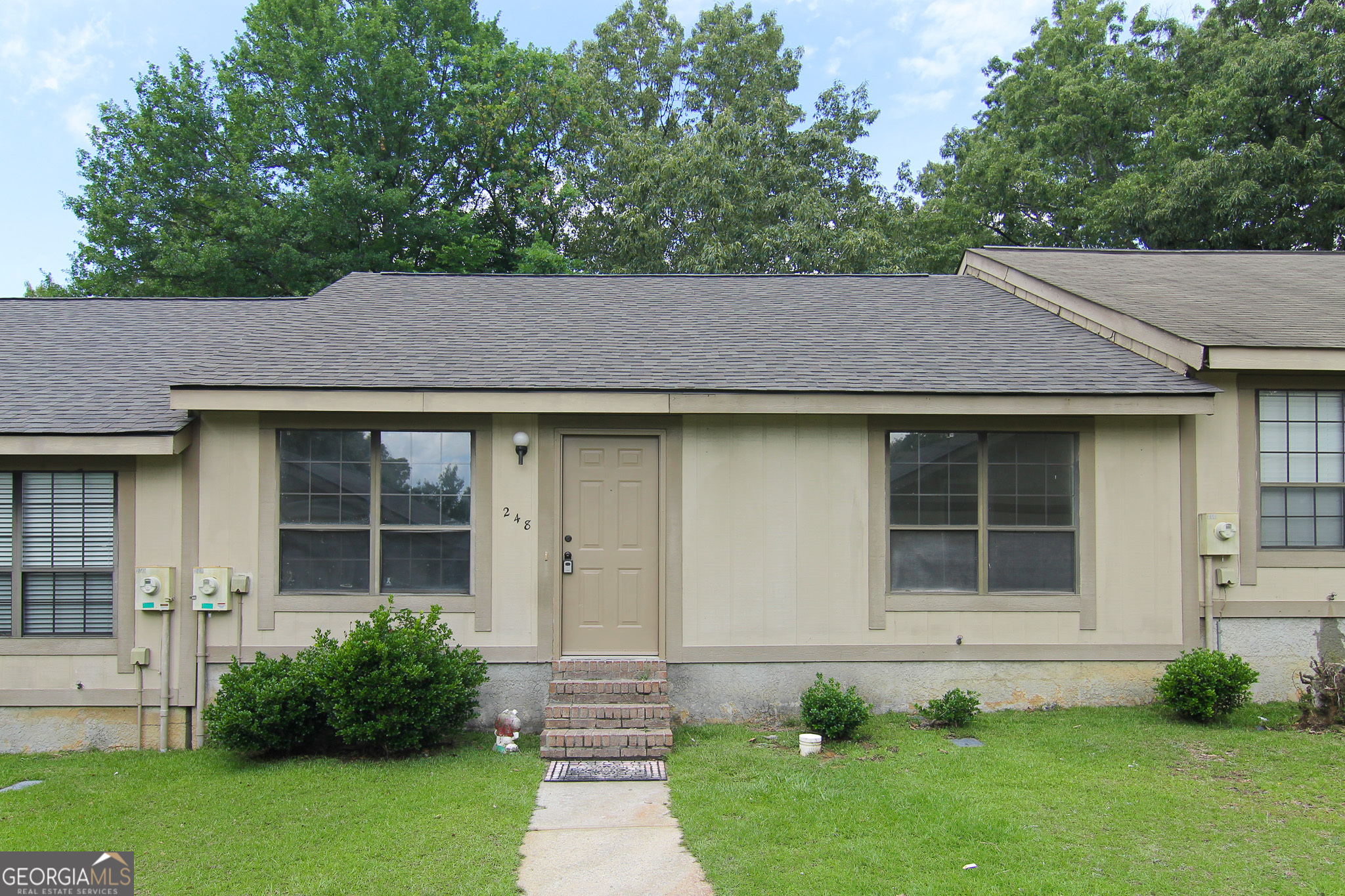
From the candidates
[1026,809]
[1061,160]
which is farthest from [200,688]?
[1061,160]

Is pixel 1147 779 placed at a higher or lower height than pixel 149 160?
lower

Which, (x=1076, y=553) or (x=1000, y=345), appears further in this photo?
(x=1000, y=345)

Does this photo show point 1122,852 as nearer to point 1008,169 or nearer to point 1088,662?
point 1088,662

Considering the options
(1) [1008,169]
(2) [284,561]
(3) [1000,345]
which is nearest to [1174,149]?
(1) [1008,169]

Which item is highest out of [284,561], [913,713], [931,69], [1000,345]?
[931,69]

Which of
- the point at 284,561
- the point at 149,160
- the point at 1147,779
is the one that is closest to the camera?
the point at 1147,779

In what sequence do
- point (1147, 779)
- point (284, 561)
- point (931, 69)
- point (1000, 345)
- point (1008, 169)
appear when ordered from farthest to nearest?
1. point (931, 69)
2. point (1008, 169)
3. point (1000, 345)
4. point (284, 561)
5. point (1147, 779)

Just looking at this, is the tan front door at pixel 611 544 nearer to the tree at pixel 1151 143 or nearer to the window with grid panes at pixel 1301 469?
the window with grid panes at pixel 1301 469

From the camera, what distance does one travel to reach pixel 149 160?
65.1 feet

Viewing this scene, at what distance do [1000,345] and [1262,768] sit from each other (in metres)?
4.11

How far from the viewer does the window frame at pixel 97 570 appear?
6969 mm

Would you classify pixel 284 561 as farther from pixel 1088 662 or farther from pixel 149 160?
pixel 149 160

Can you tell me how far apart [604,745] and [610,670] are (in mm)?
789

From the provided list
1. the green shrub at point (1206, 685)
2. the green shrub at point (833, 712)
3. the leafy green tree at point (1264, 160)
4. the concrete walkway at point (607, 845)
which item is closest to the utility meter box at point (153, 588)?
the concrete walkway at point (607, 845)
